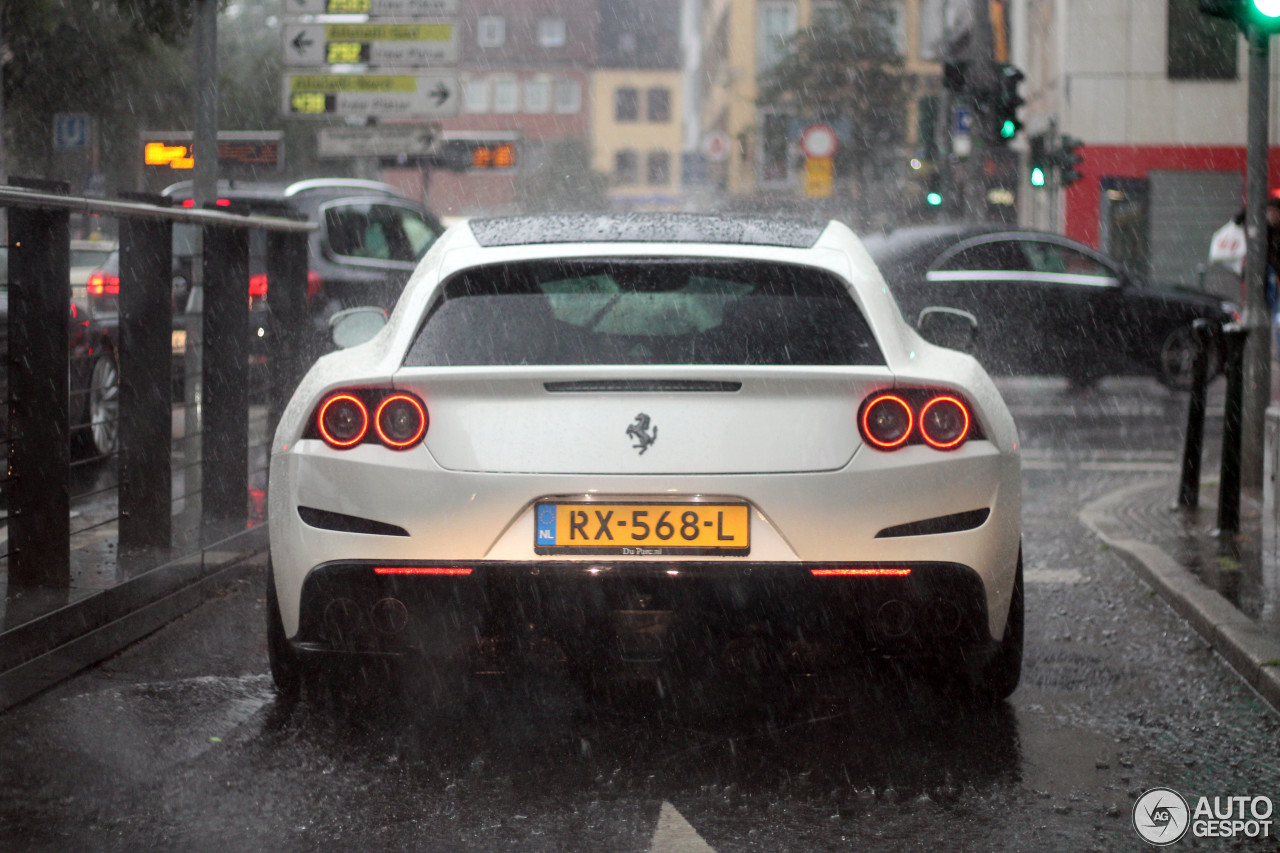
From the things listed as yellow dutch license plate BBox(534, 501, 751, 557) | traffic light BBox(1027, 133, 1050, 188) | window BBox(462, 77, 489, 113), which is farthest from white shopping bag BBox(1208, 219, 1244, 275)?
window BBox(462, 77, 489, 113)

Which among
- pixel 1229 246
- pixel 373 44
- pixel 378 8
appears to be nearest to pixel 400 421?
pixel 378 8

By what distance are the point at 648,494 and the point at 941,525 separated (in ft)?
2.54

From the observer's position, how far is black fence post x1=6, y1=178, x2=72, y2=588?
5578 millimetres

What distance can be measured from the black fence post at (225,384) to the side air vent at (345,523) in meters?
2.96

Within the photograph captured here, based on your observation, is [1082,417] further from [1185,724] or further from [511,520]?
[511,520]

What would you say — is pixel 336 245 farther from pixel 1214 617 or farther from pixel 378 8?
pixel 1214 617

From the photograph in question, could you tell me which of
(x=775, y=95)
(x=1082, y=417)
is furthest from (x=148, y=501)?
(x=775, y=95)

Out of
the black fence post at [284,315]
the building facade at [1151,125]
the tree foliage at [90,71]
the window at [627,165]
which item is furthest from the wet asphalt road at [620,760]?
the window at [627,165]

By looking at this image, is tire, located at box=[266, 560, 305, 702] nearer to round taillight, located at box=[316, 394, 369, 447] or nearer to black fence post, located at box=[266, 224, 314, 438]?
round taillight, located at box=[316, 394, 369, 447]

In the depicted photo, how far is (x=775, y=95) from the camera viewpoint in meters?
45.3

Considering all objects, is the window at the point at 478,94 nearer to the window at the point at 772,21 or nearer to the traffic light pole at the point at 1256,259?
the window at the point at 772,21

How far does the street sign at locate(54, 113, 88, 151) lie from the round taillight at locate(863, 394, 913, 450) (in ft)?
44.6

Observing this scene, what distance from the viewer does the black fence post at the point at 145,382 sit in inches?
259
